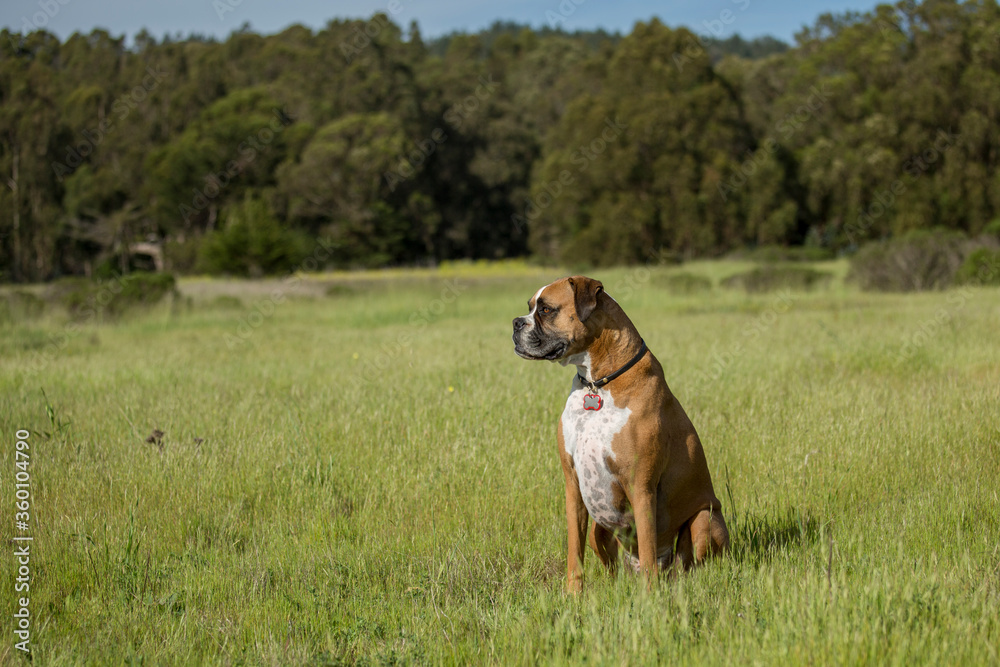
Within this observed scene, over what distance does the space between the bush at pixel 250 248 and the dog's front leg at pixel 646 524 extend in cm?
3318

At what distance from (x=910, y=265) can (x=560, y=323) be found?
19.5 m

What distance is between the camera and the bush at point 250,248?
113 feet

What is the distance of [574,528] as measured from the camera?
139 inches

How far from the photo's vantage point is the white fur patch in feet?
11.0

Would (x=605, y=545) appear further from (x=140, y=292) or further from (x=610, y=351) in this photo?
(x=140, y=292)

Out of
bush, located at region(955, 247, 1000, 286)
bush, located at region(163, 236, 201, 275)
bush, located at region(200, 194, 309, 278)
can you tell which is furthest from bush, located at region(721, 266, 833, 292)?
bush, located at region(163, 236, 201, 275)

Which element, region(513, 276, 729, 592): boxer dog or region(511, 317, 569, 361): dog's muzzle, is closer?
region(513, 276, 729, 592): boxer dog

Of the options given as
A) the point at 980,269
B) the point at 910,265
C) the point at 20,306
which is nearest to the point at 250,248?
the point at 20,306

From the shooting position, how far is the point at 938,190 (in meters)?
37.6

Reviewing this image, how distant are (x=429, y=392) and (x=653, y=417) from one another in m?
4.22

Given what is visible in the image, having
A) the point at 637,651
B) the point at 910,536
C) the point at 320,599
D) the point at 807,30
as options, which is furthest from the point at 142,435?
the point at 807,30

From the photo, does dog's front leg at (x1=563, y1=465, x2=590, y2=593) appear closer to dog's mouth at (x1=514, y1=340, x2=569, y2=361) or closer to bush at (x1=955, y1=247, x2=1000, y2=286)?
dog's mouth at (x1=514, y1=340, x2=569, y2=361)

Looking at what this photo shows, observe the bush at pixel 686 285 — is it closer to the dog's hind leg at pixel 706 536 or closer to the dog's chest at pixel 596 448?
the dog's hind leg at pixel 706 536

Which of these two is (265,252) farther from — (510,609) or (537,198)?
(510,609)
